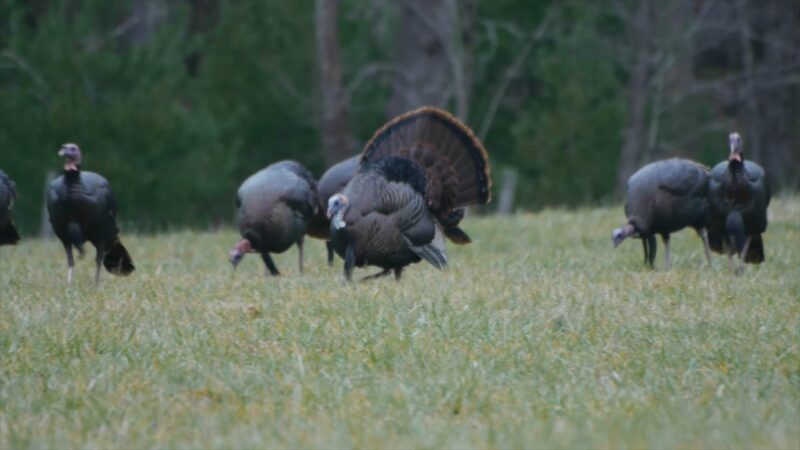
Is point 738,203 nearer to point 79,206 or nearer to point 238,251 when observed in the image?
point 238,251

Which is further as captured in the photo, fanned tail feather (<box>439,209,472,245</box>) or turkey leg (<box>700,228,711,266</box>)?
turkey leg (<box>700,228,711,266</box>)

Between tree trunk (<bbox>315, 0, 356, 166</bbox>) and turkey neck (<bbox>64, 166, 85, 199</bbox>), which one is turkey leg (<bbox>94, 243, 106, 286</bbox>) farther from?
tree trunk (<bbox>315, 0, 356, 166</bbox>)

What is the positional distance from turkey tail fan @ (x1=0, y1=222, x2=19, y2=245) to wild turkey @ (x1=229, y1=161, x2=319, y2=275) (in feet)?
5.44

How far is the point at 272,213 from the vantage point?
1126cm

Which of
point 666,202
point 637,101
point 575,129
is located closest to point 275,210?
point 666,202

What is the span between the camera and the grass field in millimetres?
5738

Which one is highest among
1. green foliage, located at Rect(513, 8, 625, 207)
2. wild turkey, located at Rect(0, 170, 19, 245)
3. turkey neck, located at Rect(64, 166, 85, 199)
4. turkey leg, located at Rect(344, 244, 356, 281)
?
turkey neck, located at Rect(64, 166, 85, 199)

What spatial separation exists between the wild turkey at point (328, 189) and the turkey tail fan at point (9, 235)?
2.42 metres

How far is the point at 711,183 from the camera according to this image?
10984mm

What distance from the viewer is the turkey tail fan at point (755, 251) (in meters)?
11.0

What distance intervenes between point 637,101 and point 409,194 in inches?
625

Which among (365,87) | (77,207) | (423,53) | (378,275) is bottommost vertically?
(365,87)

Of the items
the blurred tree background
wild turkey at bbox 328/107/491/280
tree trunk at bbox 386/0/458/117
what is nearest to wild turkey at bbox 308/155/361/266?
wild turkey at bbox 328/107/491/280

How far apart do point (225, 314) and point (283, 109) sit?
1947 cm
